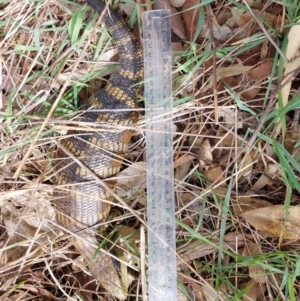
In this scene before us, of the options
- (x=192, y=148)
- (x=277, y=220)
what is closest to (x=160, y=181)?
(x=192, y=148)

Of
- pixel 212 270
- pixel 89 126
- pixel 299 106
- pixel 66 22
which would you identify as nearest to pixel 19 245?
pixel 89 126

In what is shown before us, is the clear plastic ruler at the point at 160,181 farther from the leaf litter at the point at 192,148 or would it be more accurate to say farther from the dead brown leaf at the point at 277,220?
the dead brown leaf at the point at 277,220

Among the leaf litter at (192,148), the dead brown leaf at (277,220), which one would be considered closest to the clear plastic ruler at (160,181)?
the leaf litter at (192,148)

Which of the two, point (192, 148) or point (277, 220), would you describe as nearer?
point (277, 220)

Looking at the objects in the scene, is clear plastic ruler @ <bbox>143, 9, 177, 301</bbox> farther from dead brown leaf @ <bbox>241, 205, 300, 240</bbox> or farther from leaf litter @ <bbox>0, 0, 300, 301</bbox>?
dead brown leaf @ <bbox>241, 205, 300, 240</bbox>

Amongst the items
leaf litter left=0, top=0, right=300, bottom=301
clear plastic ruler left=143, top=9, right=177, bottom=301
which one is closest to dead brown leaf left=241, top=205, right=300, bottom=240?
leaf litter left=0, top=0, right=300, bottom=301

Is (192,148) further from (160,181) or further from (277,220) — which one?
(277,220)

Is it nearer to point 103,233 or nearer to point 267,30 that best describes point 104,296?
point 103,233

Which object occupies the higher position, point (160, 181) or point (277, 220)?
point (160, 181)
